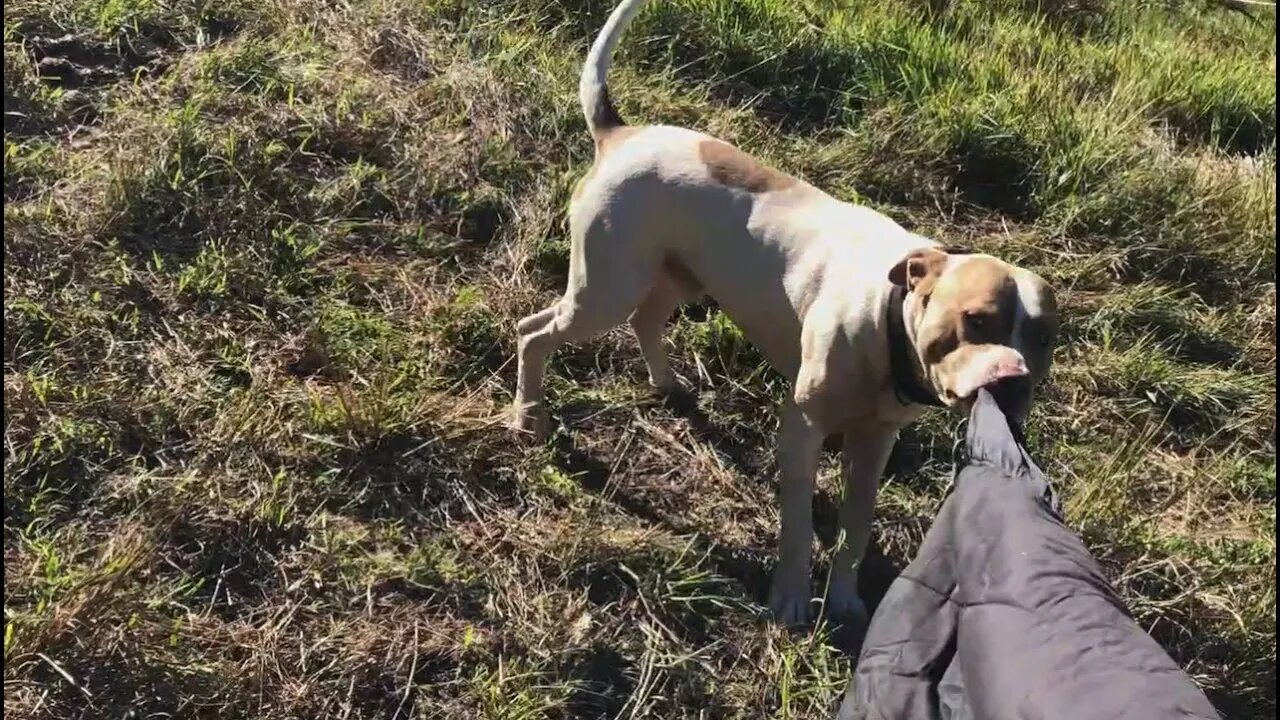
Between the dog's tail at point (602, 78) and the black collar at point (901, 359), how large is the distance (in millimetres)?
1206

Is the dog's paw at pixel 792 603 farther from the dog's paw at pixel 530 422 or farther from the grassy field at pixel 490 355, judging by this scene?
the dog's paw at pixel 530 422

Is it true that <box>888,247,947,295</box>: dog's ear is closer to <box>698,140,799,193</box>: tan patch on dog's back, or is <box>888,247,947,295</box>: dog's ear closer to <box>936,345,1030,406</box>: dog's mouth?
<box>936,345,1030,406</box>: dog's mouth

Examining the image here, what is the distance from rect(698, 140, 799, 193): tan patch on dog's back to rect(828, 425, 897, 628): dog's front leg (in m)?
0.77

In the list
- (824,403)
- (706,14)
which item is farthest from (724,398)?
(706,14)

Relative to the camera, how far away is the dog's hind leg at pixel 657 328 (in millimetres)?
3998

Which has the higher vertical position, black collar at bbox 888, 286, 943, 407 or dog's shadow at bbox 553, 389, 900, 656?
black collar at bbox 888, 286, 943, 407

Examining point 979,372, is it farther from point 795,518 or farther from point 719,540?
point 719,540

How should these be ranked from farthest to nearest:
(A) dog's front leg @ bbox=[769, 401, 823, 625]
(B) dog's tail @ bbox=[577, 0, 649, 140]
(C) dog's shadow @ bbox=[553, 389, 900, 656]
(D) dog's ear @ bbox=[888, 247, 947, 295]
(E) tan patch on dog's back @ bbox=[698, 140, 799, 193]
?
(B) dog's tail @ bbox=[577, 0, 649, 140]
(C) dog's shadow @ bbox=[553, 389, 900, 656]
(E) tan patch on dog's back @ bbox=[698, 140, 799, 193]
(A) dog's front leg @ bbox=[769, 401, 823, 625]
(D) dog's ear @ bbox=[888, 247, 947, 295]

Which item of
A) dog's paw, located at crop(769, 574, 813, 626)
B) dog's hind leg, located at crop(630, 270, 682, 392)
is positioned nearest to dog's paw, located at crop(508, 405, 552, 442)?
dog's hind leg, located at crop(630, 270, 682, 392)

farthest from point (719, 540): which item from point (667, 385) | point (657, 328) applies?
point (657, 328)

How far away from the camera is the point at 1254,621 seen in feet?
11.6

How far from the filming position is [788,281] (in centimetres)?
Answer: 344

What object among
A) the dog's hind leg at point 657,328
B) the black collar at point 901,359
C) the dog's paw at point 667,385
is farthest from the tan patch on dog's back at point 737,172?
the dog's paw at point 667,385

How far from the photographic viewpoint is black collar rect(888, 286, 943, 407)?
308 cm
